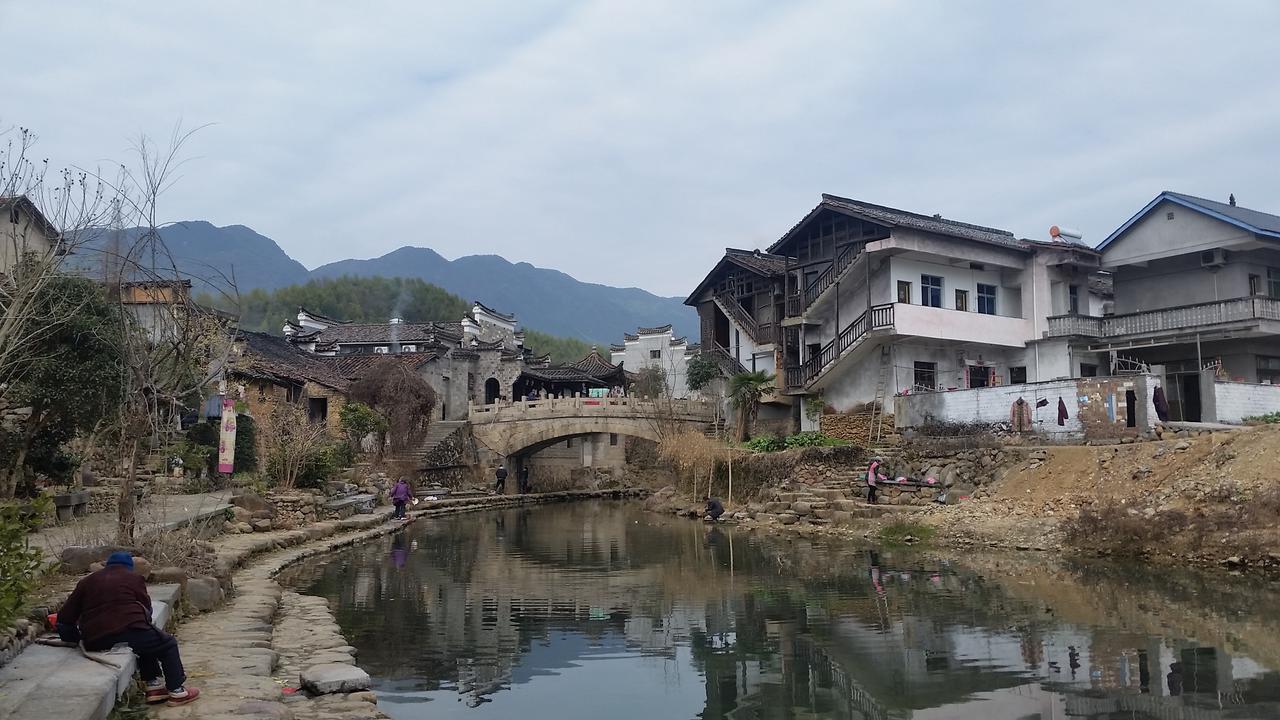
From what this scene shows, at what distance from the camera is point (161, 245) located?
13055 millimetres

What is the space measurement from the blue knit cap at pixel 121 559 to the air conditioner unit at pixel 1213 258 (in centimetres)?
2720

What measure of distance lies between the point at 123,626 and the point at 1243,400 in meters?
23.1

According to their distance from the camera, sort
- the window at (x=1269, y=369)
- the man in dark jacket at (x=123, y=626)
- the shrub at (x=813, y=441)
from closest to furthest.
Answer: the man in dark jacket at (x=123, y=626)
the window at (x=1269, y=369)
the shrub at (x=813, y=441)

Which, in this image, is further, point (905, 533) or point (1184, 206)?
point (1184, 206)

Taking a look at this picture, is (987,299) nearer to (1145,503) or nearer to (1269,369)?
(1269,369)

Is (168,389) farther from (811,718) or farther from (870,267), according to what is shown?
(870,267)

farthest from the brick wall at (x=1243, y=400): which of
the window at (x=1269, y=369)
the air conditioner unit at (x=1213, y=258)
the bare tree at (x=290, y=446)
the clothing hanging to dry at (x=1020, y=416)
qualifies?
the bare tree at (x=290, y=446)

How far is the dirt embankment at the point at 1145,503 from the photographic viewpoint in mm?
15492

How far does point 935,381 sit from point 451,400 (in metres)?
24.8

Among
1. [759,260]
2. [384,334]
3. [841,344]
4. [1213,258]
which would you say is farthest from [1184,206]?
[384,334]

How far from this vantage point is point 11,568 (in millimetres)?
6457

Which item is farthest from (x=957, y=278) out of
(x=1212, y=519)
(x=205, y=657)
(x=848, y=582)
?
(x=205, y=657)

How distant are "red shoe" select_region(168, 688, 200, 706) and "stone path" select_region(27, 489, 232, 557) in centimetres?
237

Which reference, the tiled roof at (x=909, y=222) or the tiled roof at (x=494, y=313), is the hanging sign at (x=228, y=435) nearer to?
the tiled roof at (x=909, y=222)
